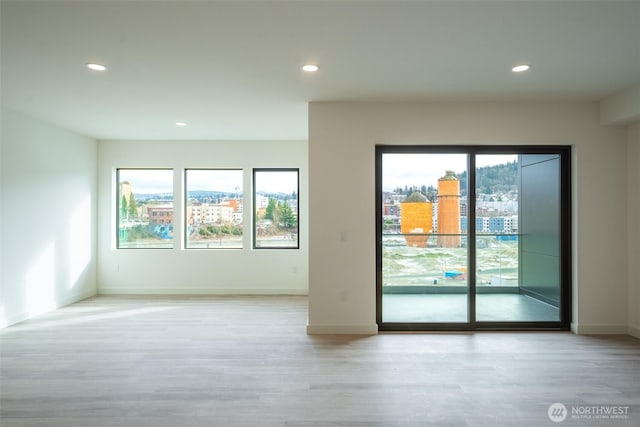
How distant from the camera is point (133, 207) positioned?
6590 millimetres

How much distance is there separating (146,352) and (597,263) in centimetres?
513

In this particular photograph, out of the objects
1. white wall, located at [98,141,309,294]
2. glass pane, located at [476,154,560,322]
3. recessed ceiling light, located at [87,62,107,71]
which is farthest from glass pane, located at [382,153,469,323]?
recessed ceiling light, located at [87,62,107,71]

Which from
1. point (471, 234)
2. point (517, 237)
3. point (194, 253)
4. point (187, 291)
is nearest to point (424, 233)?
point (471, 234)

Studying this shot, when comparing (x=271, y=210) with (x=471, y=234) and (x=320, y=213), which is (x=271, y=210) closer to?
(x=320, y=213)

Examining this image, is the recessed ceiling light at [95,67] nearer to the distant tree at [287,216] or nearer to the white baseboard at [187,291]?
the distant tree at [287,216]

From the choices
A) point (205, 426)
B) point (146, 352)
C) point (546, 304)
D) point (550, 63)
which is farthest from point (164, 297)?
point (550, 63)

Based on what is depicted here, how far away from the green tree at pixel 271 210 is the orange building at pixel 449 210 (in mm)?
3137

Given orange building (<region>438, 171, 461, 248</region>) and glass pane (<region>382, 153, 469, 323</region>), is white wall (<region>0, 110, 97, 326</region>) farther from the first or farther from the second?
orange building (<region>438, 171, 461, 248</region>)

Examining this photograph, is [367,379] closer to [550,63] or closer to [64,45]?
[550,63]

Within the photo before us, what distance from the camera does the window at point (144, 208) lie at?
6539 mm

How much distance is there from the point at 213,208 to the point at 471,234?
437 centimetres

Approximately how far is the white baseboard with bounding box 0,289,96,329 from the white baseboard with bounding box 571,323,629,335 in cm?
692

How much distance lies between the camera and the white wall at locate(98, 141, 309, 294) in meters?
6.38

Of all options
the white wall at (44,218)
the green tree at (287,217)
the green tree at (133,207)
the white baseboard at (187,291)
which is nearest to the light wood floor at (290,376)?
the white wall at (44,218)
